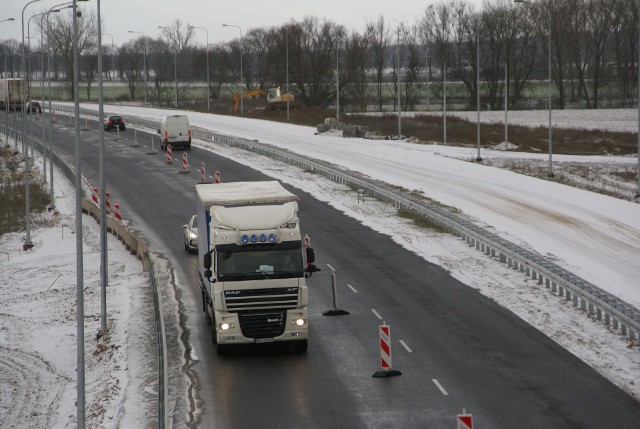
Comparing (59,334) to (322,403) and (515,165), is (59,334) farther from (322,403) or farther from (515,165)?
(515,165)

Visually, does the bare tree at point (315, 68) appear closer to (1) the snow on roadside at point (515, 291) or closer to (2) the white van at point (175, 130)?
(2) the white van at point (175, 130)

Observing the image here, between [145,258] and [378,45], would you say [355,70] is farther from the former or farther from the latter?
[145,258]

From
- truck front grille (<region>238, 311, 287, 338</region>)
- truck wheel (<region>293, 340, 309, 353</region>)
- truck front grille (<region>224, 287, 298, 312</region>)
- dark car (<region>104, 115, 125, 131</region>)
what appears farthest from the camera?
dark car (<region>104, 115, 125, 131</region>)

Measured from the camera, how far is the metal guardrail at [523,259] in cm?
2400

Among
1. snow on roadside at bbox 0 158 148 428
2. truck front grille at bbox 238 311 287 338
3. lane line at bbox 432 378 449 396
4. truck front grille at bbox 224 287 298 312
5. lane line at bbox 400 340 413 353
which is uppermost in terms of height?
truck front grille at bbox 224 287 298 312

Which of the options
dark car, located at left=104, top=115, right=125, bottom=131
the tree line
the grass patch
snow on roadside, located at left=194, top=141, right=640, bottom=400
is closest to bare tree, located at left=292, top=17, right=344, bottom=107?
the tree line

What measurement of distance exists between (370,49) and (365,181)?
10308 cm

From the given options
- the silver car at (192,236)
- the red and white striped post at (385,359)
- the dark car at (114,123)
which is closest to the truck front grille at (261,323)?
the red and white striped post at (385,359)

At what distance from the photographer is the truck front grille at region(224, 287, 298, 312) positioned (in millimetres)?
20703

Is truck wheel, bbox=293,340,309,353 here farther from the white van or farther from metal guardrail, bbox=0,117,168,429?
the white van

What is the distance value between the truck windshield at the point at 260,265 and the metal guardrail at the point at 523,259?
313 inches

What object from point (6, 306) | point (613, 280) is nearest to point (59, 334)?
point (6, 306)

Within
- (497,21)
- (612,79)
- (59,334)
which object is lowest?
(59,334)

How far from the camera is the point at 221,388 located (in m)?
19.4
